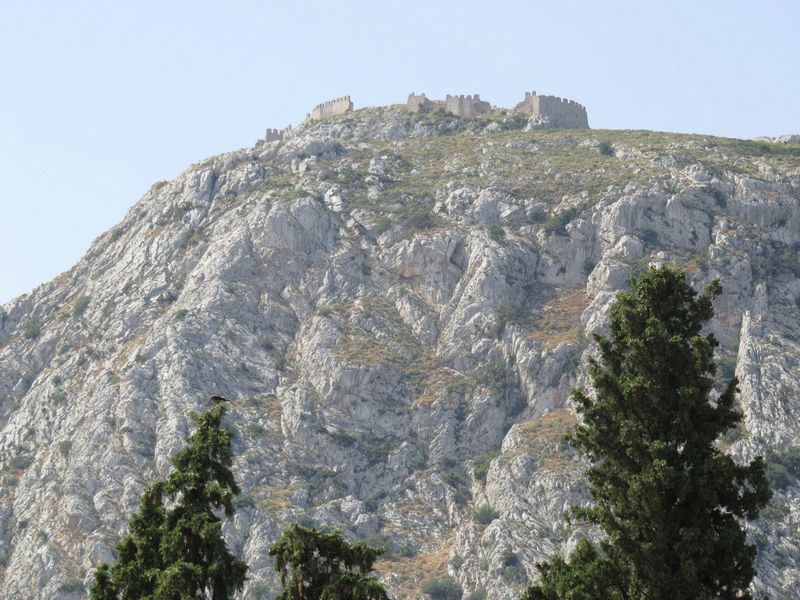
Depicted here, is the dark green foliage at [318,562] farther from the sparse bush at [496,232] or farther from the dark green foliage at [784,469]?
the sparse bush at [496,232]

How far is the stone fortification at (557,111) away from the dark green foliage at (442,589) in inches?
2910

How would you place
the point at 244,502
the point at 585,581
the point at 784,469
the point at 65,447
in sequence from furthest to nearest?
the point at 65,447
the point at 244,502
the point at 784,469
the point at 585,581

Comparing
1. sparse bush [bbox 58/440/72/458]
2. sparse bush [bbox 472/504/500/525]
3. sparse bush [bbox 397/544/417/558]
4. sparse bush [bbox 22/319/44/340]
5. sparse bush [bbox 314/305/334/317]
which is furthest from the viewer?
sparse bush [bbox 22/319/44/340]

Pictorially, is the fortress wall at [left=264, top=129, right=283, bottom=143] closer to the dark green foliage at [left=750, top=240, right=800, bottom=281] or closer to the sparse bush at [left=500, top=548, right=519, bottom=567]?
the dark green foliage at [left=750, top=240, right=800, bottom=281]

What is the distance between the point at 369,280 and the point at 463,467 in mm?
21971

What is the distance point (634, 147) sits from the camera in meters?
135

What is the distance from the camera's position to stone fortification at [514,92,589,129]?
507 feet

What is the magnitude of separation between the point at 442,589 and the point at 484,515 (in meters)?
7.39

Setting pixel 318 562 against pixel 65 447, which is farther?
pixel 65 447

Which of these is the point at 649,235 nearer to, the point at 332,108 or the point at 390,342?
the point at 390,342

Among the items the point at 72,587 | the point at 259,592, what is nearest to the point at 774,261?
the point at 259,592

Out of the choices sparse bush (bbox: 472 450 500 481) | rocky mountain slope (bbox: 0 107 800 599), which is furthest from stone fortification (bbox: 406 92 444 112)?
sparse bush (bbox: 472 450 500 481)

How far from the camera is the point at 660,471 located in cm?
3581

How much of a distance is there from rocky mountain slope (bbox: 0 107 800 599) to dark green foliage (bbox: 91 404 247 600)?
52.5 meters
